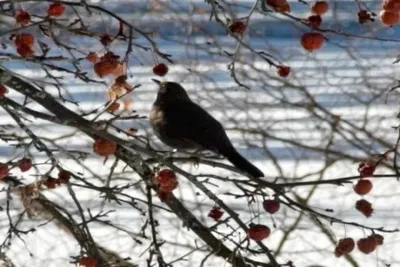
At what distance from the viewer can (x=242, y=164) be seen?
1604mm


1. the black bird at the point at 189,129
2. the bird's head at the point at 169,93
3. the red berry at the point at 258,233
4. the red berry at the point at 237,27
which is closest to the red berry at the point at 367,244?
the red berry at the point at 258,233

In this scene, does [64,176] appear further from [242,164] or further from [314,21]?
[314,21]

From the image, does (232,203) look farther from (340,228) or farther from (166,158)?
(166,158)

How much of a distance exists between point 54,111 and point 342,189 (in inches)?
75.7

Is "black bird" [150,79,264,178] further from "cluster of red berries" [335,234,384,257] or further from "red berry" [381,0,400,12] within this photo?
"red berry" [381,0,400,12]

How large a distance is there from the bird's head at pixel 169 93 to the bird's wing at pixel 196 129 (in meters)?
0.08

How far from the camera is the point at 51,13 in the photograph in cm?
149

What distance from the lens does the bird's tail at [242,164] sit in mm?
1542

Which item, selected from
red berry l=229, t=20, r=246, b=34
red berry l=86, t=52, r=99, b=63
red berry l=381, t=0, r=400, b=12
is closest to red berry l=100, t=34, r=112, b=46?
red berry l=86, t=52, r=99, b=63

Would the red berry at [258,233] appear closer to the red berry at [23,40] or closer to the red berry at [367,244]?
the red berry at [367,244]

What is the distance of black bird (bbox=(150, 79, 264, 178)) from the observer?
1.73 meters

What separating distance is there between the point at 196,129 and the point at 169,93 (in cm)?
23

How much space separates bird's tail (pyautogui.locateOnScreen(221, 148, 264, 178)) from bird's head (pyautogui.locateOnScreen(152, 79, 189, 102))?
26 cm

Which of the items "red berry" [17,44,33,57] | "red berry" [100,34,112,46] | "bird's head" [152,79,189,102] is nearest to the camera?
"red berry" [17,44,33,57]
